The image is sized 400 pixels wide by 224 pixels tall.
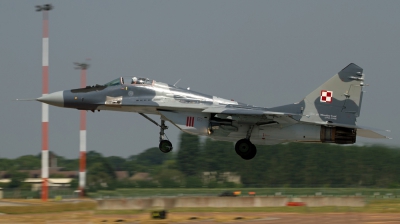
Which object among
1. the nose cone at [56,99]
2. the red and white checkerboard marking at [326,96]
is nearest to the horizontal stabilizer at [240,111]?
the red and white checkerboard marking at [326,96]

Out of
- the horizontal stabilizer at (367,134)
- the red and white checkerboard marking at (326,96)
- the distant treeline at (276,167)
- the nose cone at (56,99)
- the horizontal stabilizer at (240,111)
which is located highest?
the red and white checkerboard marking at (326,96)

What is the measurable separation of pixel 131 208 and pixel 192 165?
3009cm

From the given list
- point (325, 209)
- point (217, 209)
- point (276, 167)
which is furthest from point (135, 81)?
point (276, 167)

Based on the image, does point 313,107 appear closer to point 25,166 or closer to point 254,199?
point 254,199

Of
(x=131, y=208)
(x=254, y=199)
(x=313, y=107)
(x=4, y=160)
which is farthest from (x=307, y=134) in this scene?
A: (x=4, y=160)

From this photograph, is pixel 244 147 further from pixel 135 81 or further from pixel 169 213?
pixel 169 213

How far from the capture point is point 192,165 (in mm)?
67750

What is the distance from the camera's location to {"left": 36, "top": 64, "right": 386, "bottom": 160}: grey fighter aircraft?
2803 cm

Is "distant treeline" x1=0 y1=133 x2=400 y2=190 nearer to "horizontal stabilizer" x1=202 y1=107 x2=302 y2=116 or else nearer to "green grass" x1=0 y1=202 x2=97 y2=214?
→ "green grass" x1=0 y1=202 x2=97 y2=214

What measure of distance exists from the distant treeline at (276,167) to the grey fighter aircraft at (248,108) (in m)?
23.6

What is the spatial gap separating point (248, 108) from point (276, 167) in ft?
110

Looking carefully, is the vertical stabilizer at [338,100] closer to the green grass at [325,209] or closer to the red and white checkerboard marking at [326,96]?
the red and white checkerboard marking at [326,96]

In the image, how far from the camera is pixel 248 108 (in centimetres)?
2809

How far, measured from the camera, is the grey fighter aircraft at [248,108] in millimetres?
28031
